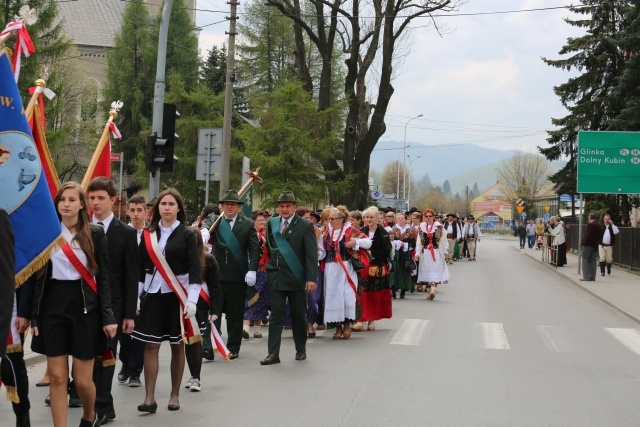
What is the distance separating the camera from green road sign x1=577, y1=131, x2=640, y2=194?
2697 centimetres

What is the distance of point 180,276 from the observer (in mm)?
7340

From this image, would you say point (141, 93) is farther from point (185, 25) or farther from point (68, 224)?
point (68, 224)

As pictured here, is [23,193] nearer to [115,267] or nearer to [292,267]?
[115,267]

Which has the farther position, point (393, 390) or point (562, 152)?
point (562, 152)

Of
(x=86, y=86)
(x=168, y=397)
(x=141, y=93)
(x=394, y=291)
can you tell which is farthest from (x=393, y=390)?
(x=141, y=93)

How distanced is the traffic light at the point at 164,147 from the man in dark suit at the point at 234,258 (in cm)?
451

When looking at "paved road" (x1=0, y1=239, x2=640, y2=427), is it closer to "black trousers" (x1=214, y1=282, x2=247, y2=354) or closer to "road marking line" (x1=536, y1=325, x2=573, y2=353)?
"road marking line" (x1=536, y1=325, x2=573, y2=353)

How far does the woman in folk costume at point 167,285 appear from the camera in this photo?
722 cm

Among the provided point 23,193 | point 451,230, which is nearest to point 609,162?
point 451,230

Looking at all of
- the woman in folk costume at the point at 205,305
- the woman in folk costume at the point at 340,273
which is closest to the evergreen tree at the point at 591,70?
the woman in folk costume at the point at 340,273

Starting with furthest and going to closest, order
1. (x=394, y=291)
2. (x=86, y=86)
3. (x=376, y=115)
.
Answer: (x=86, y=86) → (x=376, y=115) → (x=394, y=291)

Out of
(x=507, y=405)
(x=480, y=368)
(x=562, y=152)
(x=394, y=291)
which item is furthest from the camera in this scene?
(x=562, y=152)

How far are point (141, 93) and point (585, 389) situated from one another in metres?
50.2

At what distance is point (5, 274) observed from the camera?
383 centimetres
